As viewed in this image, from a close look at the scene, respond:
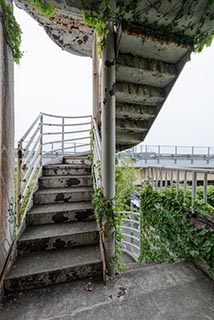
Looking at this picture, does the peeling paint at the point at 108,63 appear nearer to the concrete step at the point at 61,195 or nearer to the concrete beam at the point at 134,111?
the concrete beam at the point at 134,111

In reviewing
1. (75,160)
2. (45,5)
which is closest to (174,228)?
(75,160)

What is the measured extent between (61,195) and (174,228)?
5.86ft

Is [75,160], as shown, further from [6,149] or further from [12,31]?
[12,31]

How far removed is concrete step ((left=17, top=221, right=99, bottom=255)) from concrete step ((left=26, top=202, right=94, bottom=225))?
0.25ft

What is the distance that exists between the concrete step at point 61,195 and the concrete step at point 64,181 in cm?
15

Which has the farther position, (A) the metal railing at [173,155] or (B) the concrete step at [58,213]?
(A) the metal railing at [173,155]

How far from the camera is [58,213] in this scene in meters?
2.09

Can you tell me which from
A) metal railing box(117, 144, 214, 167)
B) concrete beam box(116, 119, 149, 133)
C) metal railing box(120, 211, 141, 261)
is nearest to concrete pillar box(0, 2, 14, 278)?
concrete beam box(116, 119, 149, 133)

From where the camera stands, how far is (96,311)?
1245 millimetres

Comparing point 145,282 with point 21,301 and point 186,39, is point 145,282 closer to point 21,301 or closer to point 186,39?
point 21,301

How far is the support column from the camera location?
61.9 inches

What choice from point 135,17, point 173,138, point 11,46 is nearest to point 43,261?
point 11,46

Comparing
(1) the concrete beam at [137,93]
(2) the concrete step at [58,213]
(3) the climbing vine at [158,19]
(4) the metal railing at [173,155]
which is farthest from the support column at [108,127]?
(4) the metal railing at [173,155]

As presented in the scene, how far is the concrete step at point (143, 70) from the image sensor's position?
1.81 metres
